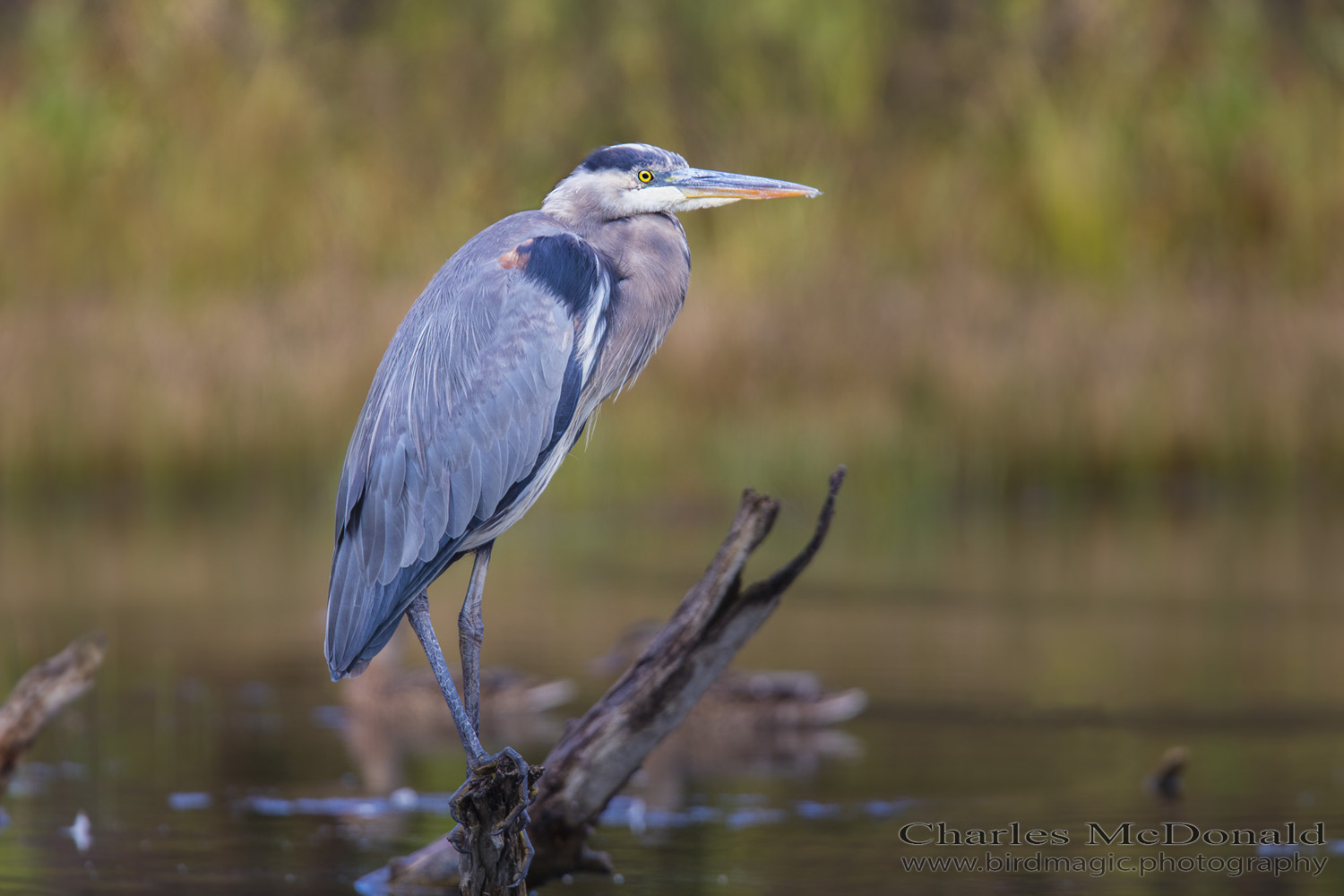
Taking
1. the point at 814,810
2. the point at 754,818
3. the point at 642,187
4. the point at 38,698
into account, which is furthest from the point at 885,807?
the point at 38,698

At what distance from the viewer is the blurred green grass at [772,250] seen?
44.9 feet

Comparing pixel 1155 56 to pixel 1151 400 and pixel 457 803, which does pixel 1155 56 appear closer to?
pixel 1151 400

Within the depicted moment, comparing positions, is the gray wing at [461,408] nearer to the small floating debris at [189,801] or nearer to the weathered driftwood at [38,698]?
the weathered driftwood at [38,698]

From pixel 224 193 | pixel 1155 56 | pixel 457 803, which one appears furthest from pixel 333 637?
pixel 1155 56

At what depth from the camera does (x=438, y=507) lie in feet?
15.9

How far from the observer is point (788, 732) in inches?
288

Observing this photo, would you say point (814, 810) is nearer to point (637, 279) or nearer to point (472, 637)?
point (472, 637)

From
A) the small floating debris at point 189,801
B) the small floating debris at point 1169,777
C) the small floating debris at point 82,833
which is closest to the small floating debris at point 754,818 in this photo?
the small floating debris at point 1169,777

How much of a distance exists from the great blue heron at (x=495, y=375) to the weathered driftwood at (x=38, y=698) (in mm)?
835

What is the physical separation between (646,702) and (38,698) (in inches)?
63.8

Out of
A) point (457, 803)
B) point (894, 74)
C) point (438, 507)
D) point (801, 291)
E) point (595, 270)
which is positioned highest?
point (894, 74)

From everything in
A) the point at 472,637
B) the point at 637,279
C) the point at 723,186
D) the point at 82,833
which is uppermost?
the point at 723,186

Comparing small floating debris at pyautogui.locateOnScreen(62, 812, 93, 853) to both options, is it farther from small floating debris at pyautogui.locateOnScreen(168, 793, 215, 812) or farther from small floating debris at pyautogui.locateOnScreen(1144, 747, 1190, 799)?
small floating debris at pyautogui.locateOnScreen(1144, 747, 1190, 799)

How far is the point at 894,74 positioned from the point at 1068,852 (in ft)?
64.9
